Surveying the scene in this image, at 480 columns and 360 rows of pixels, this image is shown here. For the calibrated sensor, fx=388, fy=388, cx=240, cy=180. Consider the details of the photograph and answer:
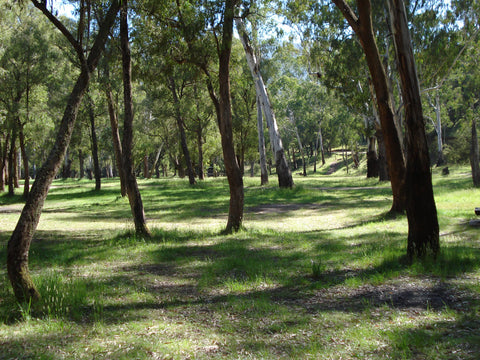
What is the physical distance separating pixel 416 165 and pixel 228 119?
17.2 ft

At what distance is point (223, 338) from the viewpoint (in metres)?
4.24

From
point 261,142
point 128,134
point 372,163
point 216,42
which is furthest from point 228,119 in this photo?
point 372,163

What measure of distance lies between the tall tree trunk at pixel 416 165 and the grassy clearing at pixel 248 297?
1.43ft

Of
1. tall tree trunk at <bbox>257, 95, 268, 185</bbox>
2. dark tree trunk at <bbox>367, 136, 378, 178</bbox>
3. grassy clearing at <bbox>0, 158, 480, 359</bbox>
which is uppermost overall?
tall tree trunk at <bbox>257, 95, 268, 185</bbox>

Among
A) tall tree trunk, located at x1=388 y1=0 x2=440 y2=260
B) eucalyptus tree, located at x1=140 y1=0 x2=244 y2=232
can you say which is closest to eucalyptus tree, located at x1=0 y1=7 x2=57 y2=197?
eucalyptus tree, located at x1=140 y1=0 x2=244 y2=232

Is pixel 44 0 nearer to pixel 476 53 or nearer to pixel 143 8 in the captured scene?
pixel 143 8

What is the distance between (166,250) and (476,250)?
636 cm

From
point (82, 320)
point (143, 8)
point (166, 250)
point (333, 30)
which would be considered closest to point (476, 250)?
point (166, 250)

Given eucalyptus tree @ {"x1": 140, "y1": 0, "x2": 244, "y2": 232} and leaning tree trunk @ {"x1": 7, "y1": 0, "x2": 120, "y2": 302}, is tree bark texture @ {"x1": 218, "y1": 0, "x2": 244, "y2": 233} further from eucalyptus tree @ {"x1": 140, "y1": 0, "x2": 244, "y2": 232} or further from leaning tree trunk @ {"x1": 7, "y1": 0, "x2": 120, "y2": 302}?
leaning tree trunk @ {"x1": 7, "y1": 0, "x2": 120, "y2": 302}

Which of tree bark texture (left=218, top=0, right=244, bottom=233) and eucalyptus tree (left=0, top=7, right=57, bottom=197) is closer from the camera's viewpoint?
tree bark texture (left=218, top=0, right=244, bottom=233)

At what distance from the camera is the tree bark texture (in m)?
10.3

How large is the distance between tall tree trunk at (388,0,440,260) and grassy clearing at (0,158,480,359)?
1.43 ft

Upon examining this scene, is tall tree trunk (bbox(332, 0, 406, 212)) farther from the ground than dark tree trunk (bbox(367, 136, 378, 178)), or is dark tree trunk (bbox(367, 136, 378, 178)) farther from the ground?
tall tree trunk (bbox(332, 0, 406, 212))

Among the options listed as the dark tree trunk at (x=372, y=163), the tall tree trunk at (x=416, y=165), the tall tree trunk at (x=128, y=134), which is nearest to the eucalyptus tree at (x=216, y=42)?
the tall tree trunk at (x=128, y=134)
